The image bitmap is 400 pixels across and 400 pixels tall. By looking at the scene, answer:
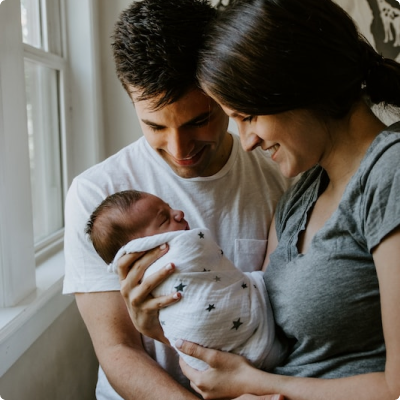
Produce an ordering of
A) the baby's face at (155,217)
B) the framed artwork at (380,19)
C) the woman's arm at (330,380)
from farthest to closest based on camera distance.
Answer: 1. the framed artwork at (380,19)
2. the baby's face at (155,217)
3. the woman's arm at (330,380)

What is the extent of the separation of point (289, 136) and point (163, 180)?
57 cm

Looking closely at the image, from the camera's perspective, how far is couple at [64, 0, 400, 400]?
0.95m

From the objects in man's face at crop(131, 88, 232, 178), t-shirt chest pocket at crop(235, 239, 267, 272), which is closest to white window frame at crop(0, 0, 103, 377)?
man's face at crop(131, 88, 232, 178)

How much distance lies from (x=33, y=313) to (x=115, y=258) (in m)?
0.42

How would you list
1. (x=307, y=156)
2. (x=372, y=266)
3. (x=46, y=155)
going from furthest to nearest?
1. (x=46, y=155)
2. (x=307, y=156)
3. (x=372, y=266)

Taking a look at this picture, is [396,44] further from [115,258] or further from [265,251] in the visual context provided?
[115,258]

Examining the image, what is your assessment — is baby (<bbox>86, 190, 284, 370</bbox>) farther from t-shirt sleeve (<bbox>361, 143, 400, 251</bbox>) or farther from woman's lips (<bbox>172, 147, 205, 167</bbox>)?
t-shirt sleeve (<bbox>361, 143, 400, 251</bbox>)

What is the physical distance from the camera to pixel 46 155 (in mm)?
2090

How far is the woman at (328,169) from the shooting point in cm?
92

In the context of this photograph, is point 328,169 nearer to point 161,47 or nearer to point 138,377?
point 161,47

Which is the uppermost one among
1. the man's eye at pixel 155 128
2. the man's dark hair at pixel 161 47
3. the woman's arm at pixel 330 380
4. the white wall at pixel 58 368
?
the man's dark hair at pixel 161 47

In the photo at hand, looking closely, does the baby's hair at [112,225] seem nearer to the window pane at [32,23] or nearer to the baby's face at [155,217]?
the baby's face at [155,217]

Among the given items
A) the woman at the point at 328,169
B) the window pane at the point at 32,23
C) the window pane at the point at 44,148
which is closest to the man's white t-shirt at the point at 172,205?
the woman at the point at 328,169

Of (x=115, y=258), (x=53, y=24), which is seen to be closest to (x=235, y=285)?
(x=115, y=258)
